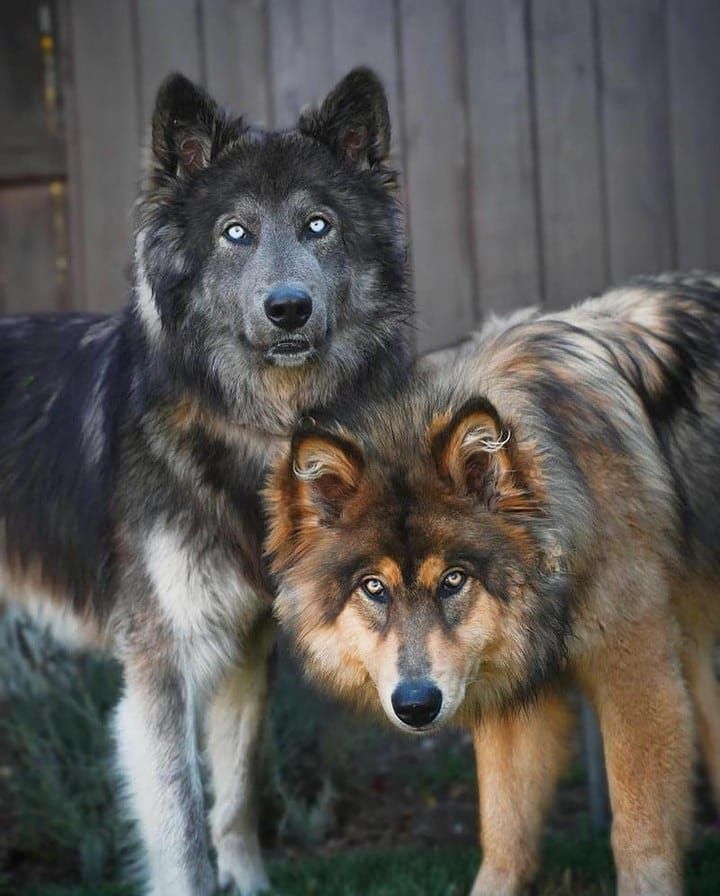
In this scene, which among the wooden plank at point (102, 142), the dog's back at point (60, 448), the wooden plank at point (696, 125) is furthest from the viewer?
the wooden plank at point (102, 142)

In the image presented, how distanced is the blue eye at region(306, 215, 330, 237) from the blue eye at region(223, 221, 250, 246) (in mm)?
191

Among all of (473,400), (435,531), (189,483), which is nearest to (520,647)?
(435,531)

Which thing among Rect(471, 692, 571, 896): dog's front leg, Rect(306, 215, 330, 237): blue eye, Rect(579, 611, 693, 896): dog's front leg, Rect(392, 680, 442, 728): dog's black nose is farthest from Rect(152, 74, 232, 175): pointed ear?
Rect(471, 692, 571, 896): dog's front leg

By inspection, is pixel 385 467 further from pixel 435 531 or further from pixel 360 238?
pixel 360 238

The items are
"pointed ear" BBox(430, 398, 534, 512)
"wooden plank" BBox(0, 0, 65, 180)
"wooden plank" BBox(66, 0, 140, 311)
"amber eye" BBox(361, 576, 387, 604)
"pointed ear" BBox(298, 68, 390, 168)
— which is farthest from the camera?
"wooden plank" BBox(0, 0, 65, 180)

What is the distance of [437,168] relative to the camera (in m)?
6.54

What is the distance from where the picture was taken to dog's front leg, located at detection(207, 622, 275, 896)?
5.18 m

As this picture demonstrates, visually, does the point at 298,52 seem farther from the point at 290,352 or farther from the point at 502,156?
the point at 290,352

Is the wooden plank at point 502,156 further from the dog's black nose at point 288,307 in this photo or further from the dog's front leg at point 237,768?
the dog's black nose at point 288,307

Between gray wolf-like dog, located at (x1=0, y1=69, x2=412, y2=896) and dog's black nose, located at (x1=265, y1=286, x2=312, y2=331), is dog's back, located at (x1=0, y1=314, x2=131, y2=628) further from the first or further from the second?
dog's black nose, located at (x1=265, y1=286, x2=312, y2=331)

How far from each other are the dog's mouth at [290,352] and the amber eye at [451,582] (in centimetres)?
82

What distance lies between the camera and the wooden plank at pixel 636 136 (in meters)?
6.35

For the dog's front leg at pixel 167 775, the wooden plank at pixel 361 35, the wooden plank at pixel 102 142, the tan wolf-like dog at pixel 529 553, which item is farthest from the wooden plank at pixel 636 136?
the dog's front leg at pixel 167 775

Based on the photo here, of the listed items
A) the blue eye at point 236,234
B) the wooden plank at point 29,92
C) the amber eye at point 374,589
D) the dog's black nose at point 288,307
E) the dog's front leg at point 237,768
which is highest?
the wooden plank at point 29,92
